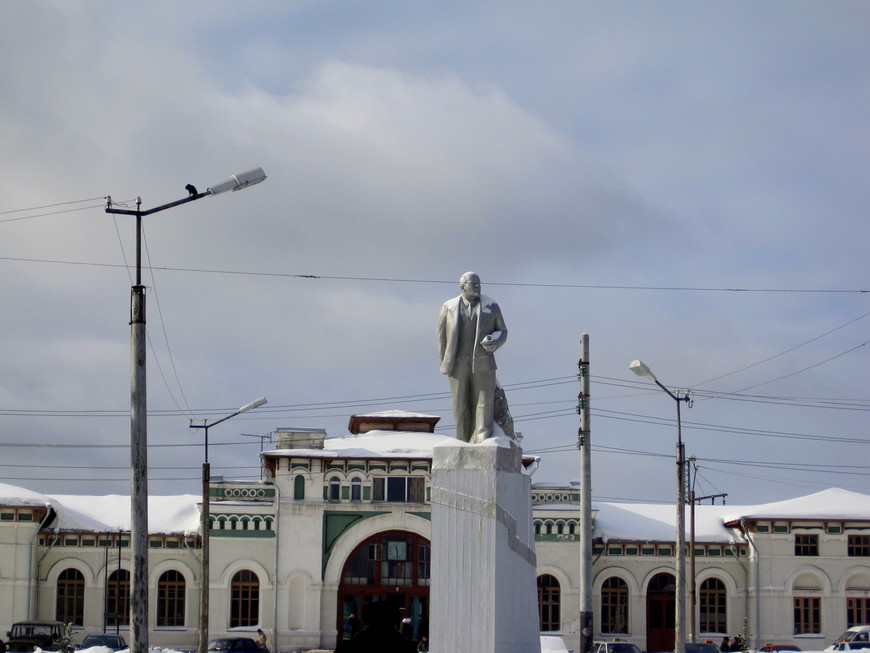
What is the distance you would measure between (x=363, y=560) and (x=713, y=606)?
12995 millimetres

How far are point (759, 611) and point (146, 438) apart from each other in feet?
110

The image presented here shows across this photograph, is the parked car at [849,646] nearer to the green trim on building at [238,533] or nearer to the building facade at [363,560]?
the building facade at [363,560]

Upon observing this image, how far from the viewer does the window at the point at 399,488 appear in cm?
4509

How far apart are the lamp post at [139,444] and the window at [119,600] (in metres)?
29.2

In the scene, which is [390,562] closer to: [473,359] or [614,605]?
[614,605]

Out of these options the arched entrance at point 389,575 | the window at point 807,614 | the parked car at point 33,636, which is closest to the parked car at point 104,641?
the parked car at point 33,636

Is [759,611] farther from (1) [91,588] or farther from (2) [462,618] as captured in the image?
(2) [462,618]

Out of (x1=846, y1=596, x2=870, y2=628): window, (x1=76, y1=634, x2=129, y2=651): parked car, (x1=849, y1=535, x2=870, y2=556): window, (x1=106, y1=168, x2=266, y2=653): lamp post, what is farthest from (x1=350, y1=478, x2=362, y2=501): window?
(x1=106, y1=168, x2=266, y2=653): lamp post

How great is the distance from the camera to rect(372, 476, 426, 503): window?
45.1m

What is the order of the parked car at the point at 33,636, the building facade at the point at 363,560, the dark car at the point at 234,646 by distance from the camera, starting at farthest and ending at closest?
the building facade at the point at 363,560 < the parked car at the point at 33,636 < the dark car at the point at 234,646

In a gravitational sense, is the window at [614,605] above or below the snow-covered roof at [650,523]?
below

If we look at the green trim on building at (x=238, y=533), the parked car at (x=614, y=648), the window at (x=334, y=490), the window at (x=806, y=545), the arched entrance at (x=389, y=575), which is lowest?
the parked car at (x=614, y=648)

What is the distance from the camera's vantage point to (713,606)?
156ft

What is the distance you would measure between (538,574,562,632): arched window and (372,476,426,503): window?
210 inches
